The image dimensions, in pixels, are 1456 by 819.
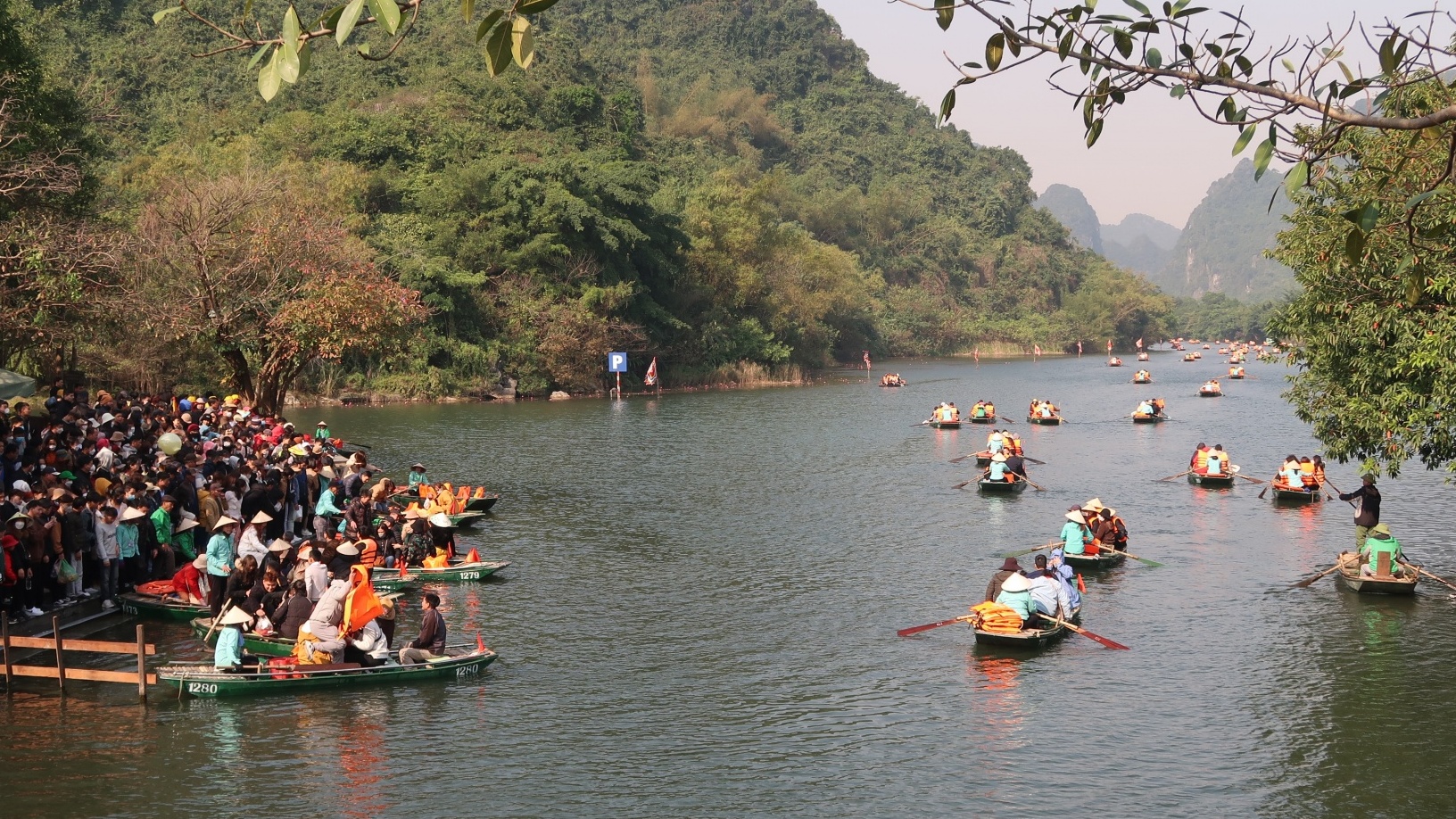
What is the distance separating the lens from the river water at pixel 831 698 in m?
14.3

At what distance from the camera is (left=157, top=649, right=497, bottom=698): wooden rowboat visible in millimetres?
16469

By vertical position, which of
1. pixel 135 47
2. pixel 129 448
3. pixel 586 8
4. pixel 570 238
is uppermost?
pixel 586 8

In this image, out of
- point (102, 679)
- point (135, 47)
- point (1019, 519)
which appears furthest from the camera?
point (135, 47)

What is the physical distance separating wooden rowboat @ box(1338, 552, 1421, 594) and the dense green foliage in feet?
6.71

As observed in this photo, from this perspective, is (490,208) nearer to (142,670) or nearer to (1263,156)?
(142,670)

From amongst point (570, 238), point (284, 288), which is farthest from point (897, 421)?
point (284, 288)

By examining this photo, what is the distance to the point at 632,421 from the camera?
183ft

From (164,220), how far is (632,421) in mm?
21484

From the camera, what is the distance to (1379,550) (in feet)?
73.9

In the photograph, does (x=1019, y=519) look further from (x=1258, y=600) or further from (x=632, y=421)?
(x=632, y=421)

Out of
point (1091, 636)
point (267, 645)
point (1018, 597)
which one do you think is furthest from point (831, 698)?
point (267, 645)

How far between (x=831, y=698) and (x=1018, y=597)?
12.9 feet

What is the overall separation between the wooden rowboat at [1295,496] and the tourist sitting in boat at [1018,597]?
16.8 meters

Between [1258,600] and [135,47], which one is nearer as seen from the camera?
[1258,600]
